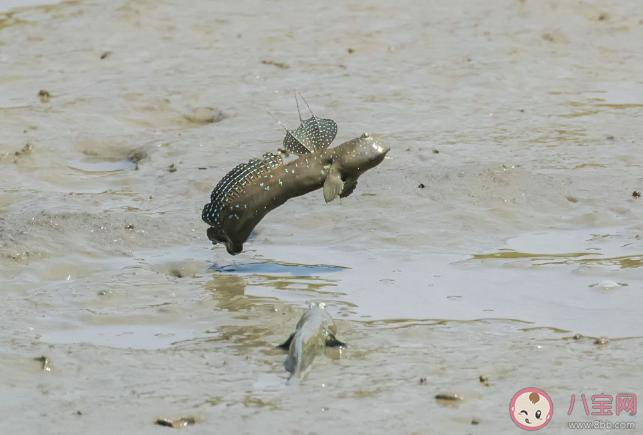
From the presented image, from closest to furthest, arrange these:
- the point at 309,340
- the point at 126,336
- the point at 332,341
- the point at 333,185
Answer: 1. the point at 309,340
2. the point at 332,341
3. the point at 126,336
4. the point at 333,185

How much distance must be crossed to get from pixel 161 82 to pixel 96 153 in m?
1.42

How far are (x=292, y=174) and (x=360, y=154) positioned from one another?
362mm

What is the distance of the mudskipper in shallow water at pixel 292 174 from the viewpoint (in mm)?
4180

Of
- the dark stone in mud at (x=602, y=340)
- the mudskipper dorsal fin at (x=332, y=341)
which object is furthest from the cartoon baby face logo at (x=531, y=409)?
the mudskipper dorsal fin at (x=332, y=341)

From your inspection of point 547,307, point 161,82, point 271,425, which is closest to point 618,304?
point 547,307

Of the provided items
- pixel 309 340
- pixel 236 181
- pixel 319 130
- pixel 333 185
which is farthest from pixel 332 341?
pixel 319 130

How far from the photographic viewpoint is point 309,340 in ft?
10.4

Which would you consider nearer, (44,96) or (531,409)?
(531,409)

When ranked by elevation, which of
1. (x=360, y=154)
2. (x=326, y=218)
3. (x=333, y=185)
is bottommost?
(x=326, y=218)

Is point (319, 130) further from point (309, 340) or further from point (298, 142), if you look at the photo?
point (309, 340)

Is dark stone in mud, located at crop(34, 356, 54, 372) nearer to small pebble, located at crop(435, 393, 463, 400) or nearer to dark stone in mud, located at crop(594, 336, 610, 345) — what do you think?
small pebble, located at crop(435, 393, 463, 400)

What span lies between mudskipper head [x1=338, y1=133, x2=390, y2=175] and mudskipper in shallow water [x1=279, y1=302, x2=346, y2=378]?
3.15ft

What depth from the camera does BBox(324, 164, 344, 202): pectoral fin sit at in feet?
13.6

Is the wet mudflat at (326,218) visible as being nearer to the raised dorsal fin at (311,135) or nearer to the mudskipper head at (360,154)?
the mudskipper head at (360,154)
